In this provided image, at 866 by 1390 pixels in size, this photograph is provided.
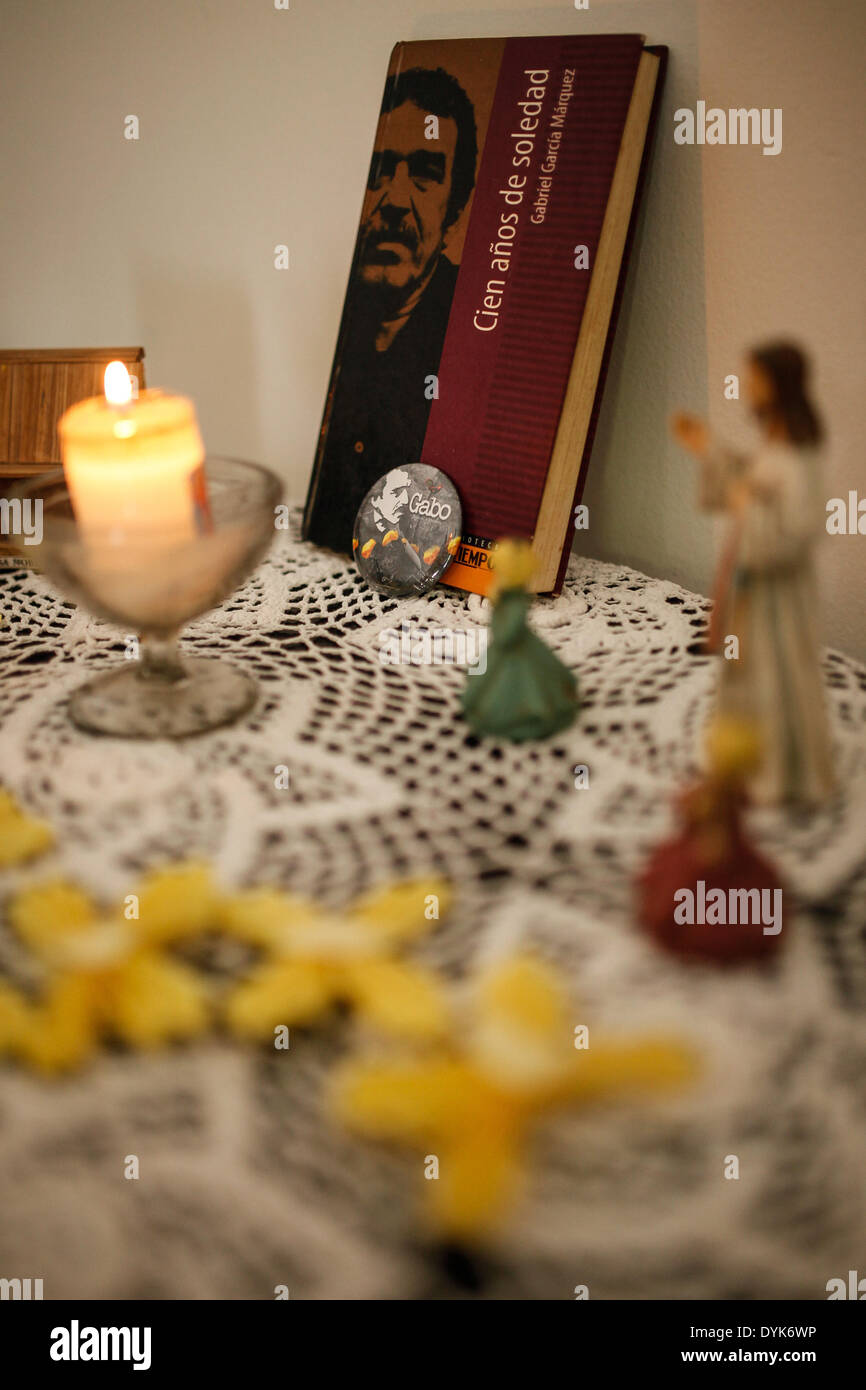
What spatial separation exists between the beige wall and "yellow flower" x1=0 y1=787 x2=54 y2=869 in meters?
0.50

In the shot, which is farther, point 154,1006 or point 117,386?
point 117,386

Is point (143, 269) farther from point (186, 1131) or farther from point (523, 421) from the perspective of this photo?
point (186, 1131)

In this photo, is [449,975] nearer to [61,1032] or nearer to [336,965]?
[336,965]

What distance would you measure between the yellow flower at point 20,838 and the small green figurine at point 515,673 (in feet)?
0.75

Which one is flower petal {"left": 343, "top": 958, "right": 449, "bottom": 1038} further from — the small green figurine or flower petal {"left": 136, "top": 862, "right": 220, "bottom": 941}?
the small green figurine

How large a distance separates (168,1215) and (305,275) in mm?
769

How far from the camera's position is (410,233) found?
0.77 meters

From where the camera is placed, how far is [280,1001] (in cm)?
42

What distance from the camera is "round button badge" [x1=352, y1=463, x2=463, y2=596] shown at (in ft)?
2.45

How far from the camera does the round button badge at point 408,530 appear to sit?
0.75m

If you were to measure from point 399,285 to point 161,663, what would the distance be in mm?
343
